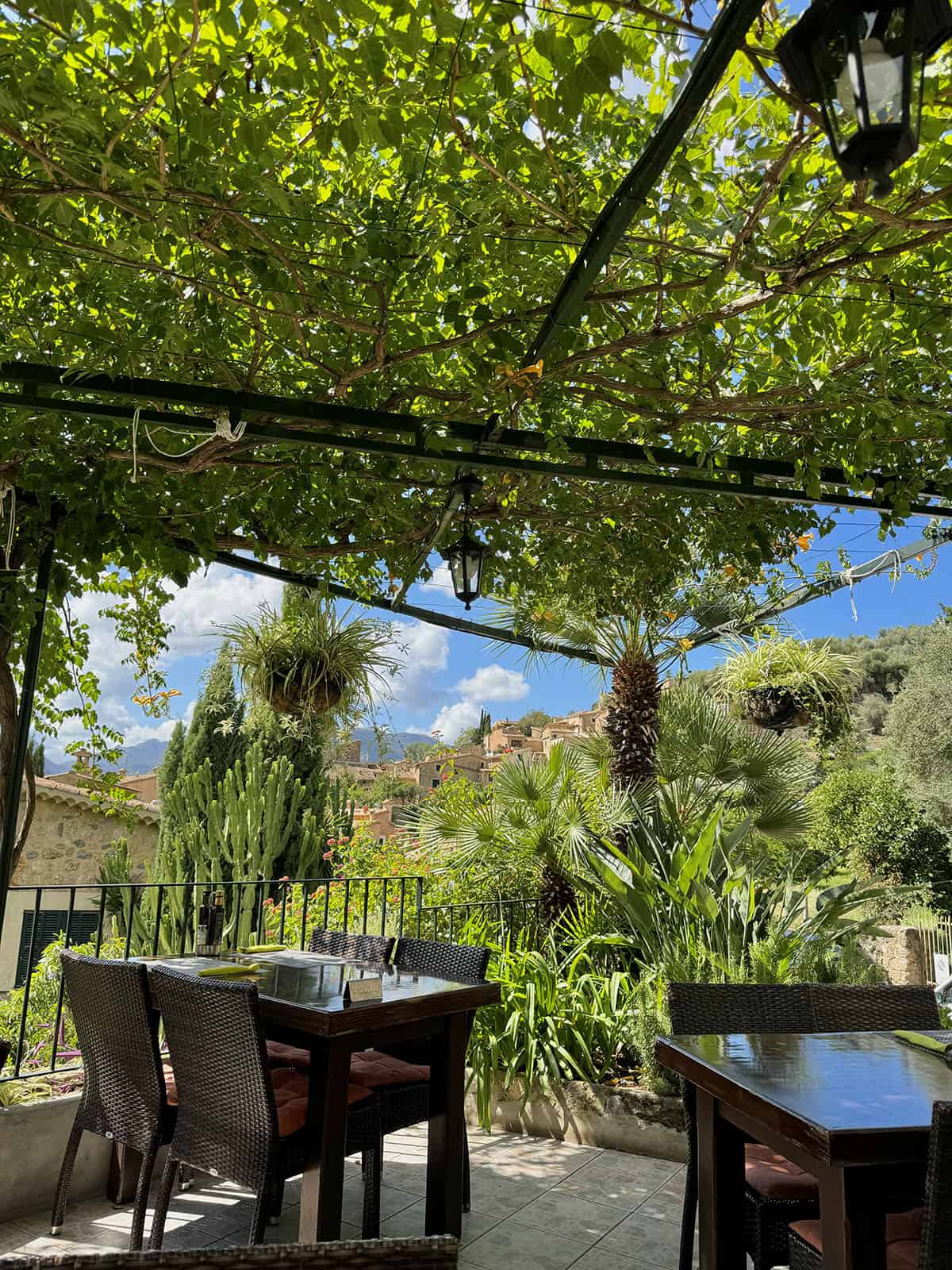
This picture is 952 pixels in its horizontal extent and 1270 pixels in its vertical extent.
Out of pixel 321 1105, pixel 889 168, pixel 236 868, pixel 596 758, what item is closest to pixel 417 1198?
pixel 321 1105

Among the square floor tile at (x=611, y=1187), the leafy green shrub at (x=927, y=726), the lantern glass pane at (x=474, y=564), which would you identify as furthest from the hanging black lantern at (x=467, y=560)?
the leafy green shrub at (x=927, y=726)

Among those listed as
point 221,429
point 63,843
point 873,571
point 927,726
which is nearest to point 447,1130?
point 221,429

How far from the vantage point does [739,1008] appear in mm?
3027

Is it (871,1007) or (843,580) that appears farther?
(843,580)

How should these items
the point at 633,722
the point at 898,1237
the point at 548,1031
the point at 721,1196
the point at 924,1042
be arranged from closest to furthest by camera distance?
the point at 898,1237
the point at 721,1196
the point at 924,1042
the point at 548,1031
the point at 633,722

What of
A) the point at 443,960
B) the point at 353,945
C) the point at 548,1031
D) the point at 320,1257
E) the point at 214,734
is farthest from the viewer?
the point at 214,734

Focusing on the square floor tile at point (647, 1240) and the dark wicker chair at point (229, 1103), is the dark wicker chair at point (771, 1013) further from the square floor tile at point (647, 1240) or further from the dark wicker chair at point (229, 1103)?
the dark wicker chair at point (229, 1103)

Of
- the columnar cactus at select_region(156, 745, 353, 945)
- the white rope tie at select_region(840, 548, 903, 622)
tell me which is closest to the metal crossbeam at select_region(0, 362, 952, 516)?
the white rope tie at select_region(840, 548, 903, 622)

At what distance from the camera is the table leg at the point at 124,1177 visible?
3.43m

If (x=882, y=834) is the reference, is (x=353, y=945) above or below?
below

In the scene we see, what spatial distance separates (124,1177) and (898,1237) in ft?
9.00

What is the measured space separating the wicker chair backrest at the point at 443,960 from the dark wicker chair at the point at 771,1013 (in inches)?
36.7

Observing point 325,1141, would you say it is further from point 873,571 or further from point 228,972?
point 873,571

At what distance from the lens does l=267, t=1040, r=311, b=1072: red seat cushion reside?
3.36 meters
